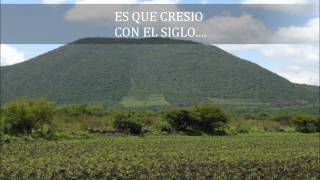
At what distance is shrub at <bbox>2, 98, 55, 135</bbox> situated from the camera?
148ft

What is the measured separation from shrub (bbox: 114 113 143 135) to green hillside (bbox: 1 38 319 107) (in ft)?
262

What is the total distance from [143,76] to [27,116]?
10726 centimetres

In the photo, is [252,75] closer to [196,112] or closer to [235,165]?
[196,112]

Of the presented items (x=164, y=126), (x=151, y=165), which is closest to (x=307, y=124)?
(x=164, y=126)

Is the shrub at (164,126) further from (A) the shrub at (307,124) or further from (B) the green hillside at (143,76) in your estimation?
(B) the green hillside at (143,76)

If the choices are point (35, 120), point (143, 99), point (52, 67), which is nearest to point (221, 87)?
point (143, 99)

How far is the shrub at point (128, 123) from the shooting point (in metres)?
54.1

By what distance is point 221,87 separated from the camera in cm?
15638

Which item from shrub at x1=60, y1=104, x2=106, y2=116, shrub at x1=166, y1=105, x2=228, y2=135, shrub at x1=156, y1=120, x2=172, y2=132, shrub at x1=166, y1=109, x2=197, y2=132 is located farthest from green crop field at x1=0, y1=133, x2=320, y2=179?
shrub at x1=60, y1=104, x2=106, y2=116

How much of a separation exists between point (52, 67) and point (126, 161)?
121657 millimetres

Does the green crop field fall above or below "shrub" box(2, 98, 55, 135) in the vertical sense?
below

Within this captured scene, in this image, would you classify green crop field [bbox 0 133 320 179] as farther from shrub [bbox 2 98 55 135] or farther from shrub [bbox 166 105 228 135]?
shrub [bbox 166 105 228 135]

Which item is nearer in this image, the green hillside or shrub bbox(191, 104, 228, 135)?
shrub bbox(191, 104, 228, 135)

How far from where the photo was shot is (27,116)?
148ft
